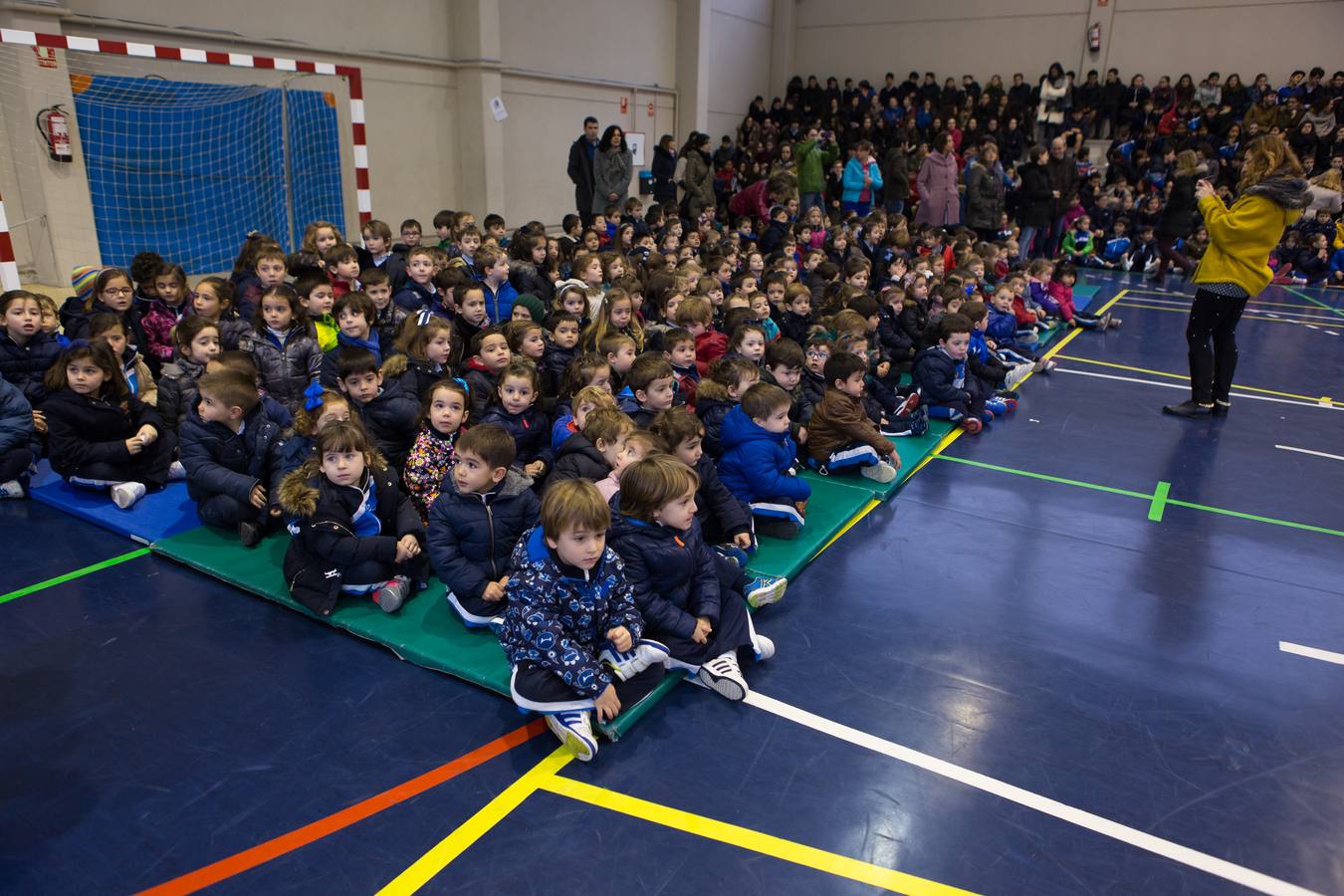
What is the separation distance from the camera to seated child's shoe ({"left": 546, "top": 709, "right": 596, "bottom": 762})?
9.70ft

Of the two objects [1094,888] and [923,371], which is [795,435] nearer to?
[923,371]

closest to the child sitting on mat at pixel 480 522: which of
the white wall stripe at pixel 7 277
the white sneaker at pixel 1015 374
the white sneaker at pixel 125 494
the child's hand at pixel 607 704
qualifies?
the child's hand at pixel 607 704

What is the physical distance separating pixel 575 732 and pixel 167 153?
386 inches

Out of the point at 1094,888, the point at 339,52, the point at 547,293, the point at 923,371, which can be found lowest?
the point at 1094,888

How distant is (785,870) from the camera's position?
255 cm

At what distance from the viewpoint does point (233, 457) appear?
4.50 m

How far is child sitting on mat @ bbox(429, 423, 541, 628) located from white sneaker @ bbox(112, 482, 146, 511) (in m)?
2.21

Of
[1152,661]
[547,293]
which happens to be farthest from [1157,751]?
[547,293]

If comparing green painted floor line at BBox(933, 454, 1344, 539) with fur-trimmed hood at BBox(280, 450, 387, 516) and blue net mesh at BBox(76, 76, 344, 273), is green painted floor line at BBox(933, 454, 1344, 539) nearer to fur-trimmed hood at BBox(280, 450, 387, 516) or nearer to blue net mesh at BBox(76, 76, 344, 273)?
fur-trimmed hood at BBox(280, 450, 387, 516)

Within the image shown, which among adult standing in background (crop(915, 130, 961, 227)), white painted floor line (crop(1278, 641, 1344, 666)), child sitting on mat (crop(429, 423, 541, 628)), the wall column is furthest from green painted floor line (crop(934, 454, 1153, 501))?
the wall column

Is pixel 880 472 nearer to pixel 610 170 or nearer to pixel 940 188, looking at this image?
pixel 610 170

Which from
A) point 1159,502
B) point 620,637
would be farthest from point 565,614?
point 1159,502

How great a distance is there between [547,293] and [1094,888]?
21.2ft

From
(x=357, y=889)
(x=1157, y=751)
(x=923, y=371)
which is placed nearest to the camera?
(x=357, y=889)
